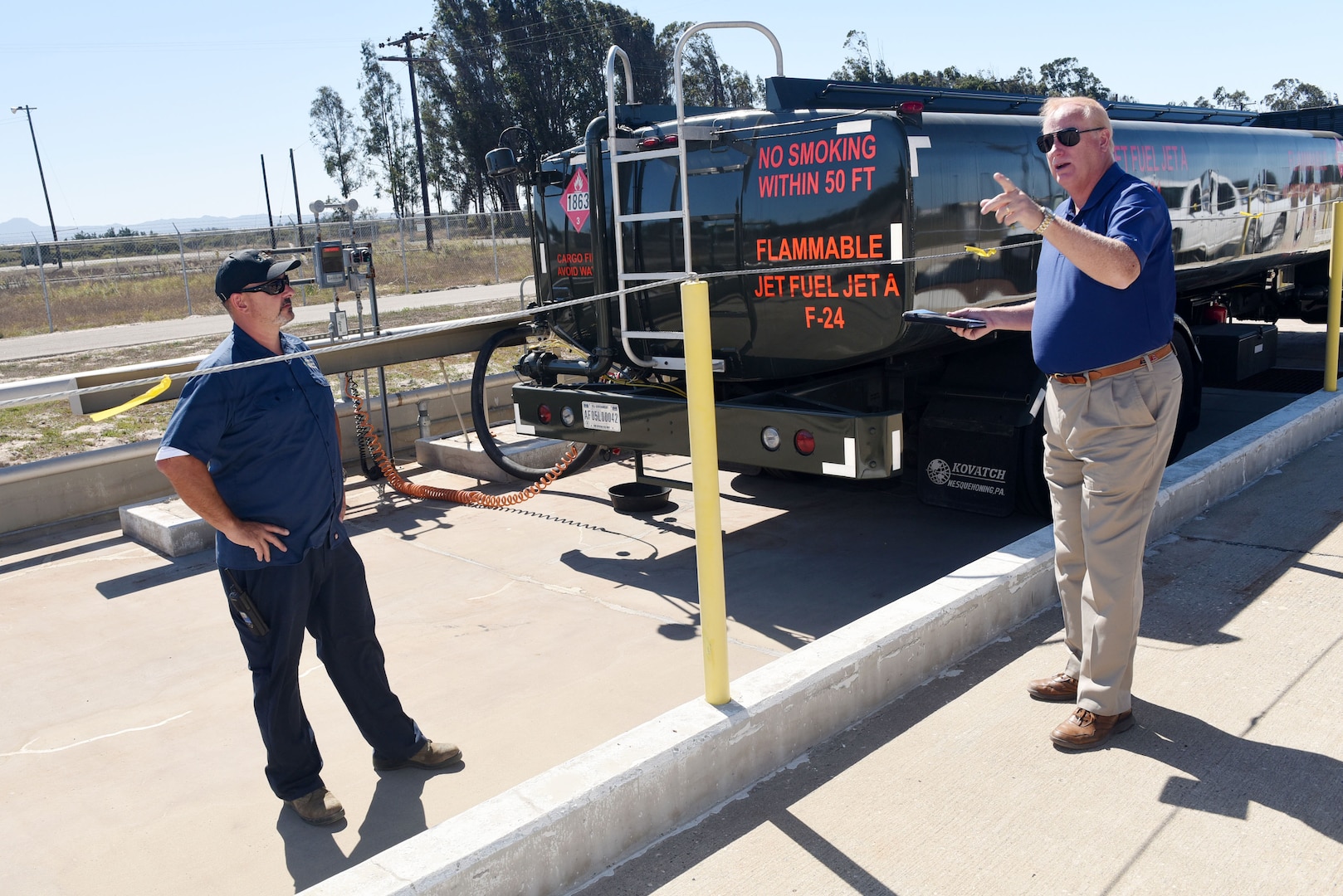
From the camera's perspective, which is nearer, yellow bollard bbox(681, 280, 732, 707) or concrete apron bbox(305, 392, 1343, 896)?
concrete apron bbox(305, 392, 1343, 896)

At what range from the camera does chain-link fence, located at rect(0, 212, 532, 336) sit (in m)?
23.8

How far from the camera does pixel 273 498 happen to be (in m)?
3.22

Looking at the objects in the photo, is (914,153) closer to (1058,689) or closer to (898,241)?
(898,241)

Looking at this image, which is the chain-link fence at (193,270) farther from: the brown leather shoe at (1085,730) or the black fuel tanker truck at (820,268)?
the brown leather shoe at (1085,730)

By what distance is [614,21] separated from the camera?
194 ft

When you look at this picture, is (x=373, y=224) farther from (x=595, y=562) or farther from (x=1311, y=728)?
(x=1311, y=728)

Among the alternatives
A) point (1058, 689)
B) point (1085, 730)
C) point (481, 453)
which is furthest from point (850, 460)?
point (481, 453)

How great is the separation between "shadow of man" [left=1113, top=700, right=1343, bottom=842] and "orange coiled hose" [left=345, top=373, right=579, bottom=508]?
169 inches

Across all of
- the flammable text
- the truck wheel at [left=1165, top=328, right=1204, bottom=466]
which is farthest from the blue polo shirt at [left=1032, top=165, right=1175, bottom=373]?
the truck wheel at [left=1165, top=328, right=1204, bottom=466]

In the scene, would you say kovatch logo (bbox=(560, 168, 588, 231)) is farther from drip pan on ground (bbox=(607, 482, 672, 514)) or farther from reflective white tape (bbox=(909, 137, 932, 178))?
reflective white tape (bbox=(909, 137, 932, 178))

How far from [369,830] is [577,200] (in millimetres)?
4353

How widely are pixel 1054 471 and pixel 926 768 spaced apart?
3.41 ft

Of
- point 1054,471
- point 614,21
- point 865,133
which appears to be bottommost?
point 1054,471

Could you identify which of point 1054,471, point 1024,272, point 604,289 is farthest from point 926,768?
point 604,289
